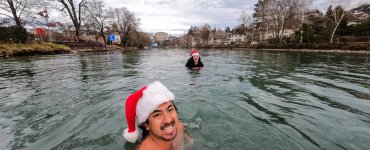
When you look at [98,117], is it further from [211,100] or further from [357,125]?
[357,125]

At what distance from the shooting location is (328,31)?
35344 millimetres

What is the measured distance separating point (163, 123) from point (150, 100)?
29 cm

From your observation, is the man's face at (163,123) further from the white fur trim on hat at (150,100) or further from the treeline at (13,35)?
the treeline at (13,35)

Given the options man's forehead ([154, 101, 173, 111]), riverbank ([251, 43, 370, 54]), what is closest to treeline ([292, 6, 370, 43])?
riverbank ([251, 43, 370, 54])

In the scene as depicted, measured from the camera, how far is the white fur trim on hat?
87.0 inches

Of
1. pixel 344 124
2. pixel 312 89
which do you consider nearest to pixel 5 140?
pixel 344 124

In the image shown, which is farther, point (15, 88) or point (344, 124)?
point (15, 88)

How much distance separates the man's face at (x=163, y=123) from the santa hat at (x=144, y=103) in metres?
0.06

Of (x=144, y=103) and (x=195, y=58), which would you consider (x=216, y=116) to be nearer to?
(x=144, y=103)

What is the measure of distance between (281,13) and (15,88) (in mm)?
44314

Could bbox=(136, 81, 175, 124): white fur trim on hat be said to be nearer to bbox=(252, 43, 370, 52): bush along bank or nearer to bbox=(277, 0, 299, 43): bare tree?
bbox=(252, 43, 370, 52): bush along bank

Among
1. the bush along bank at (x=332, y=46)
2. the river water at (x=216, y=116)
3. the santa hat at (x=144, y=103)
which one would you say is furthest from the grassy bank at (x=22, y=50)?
the bush along bank at (x=332, y=46)

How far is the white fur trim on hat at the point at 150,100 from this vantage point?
2.21 meters

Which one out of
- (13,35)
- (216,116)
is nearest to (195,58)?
(216,116)
